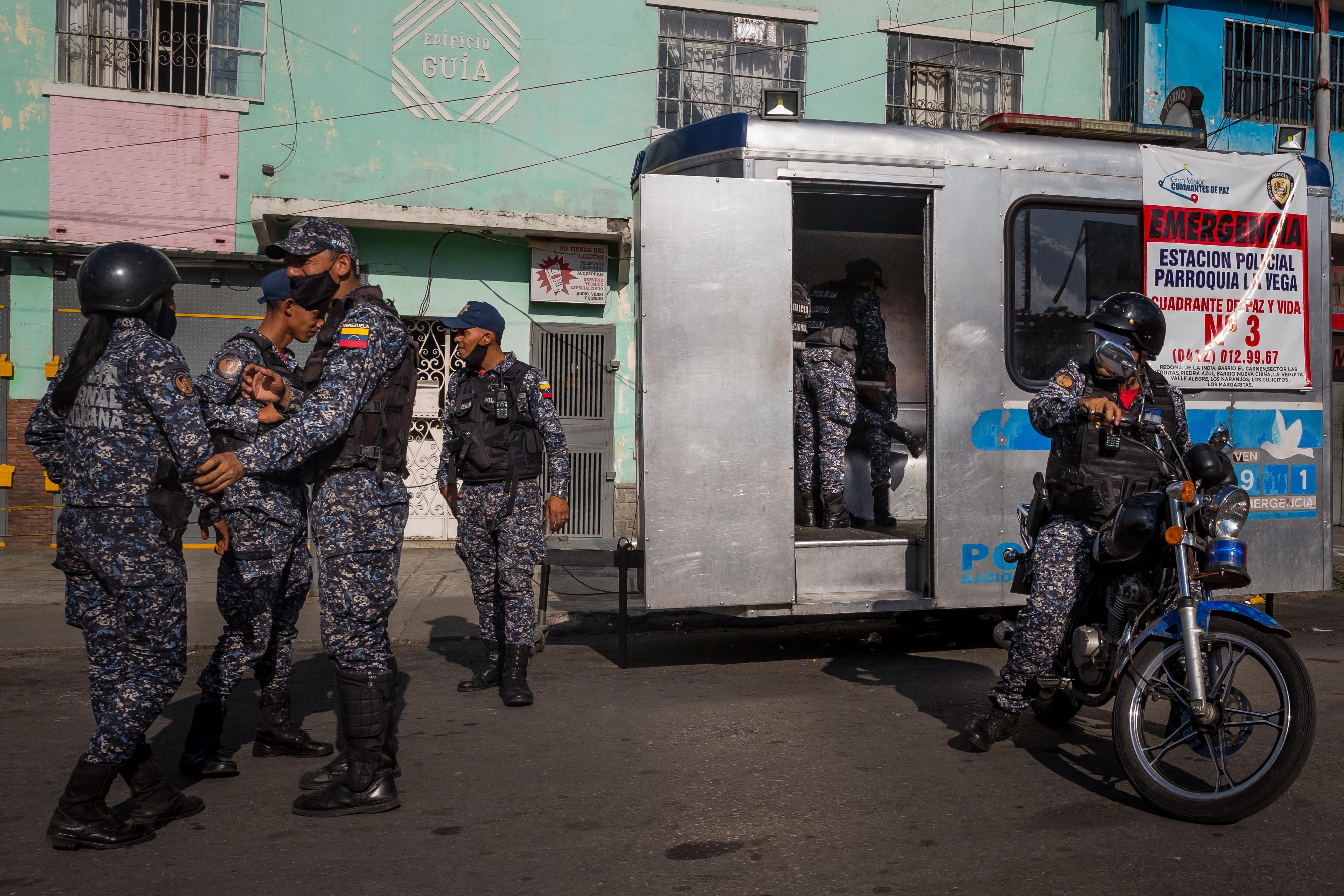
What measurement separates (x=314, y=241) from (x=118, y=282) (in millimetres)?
652

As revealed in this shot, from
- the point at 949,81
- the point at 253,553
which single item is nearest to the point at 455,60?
the point at 949,81

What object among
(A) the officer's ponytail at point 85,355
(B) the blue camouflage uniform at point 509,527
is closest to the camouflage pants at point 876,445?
(B) the blue camouflage uniform at point 509,527

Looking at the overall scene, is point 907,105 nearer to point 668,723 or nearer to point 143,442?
point 668,723

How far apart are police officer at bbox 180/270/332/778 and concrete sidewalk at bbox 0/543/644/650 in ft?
6.14

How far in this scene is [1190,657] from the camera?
147 inches

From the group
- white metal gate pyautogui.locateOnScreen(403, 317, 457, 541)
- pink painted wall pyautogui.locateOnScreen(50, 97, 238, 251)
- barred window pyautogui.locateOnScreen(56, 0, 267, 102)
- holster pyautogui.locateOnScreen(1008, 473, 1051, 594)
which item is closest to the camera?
holster pyautogui.locateOnScreen(1008, 473, 1051, 594)

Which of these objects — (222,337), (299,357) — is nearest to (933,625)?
(299,357)

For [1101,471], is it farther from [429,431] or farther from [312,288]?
[429,431]

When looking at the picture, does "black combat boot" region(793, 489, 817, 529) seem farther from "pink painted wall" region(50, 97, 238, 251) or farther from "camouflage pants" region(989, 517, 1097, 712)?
"pink painted wall" region(50, 97, 238, 251)

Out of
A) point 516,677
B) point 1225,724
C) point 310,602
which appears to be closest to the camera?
point 1225,724

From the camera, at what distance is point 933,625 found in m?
7.75

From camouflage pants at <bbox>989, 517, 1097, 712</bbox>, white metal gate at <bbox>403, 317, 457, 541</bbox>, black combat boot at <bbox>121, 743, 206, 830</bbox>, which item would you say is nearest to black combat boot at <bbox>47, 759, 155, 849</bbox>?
black combat boot at <bbox>121, 743, 206, 830</bbox>

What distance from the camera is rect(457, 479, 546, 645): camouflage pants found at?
5777 millimetres

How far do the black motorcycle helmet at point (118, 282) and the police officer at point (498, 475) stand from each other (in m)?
2.22
